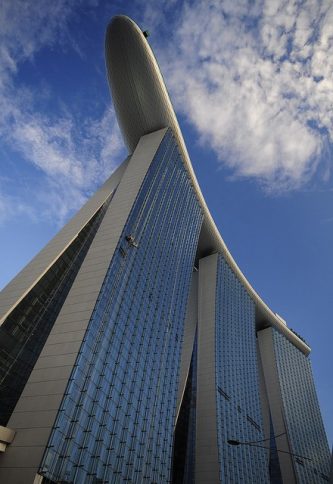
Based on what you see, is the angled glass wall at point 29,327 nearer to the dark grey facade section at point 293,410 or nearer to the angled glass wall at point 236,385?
the angled glass wall at point 236,385

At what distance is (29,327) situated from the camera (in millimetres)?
41500

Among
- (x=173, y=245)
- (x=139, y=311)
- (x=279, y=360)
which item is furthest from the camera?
(x=279, y=360)

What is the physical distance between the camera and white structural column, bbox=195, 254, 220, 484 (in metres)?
47.8

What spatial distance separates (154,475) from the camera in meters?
35.6

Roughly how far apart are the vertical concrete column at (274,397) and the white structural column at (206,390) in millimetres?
29004

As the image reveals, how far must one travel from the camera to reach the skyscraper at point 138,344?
27062 millimetres

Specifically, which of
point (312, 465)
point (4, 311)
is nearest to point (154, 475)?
point (4, 311)

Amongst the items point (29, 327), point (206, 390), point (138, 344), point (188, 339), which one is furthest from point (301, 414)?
point (29, 327)

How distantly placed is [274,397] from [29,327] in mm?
63110

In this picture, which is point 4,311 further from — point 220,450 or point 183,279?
point 220,450

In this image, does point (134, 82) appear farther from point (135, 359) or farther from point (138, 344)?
point (135, 359)

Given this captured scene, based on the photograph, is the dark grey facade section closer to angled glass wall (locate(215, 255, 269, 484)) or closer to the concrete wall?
angled glass wall (locate(215, 255, 269, 484))

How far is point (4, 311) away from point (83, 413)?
39.7 ft

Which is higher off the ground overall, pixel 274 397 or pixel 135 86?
pixel 135 86
